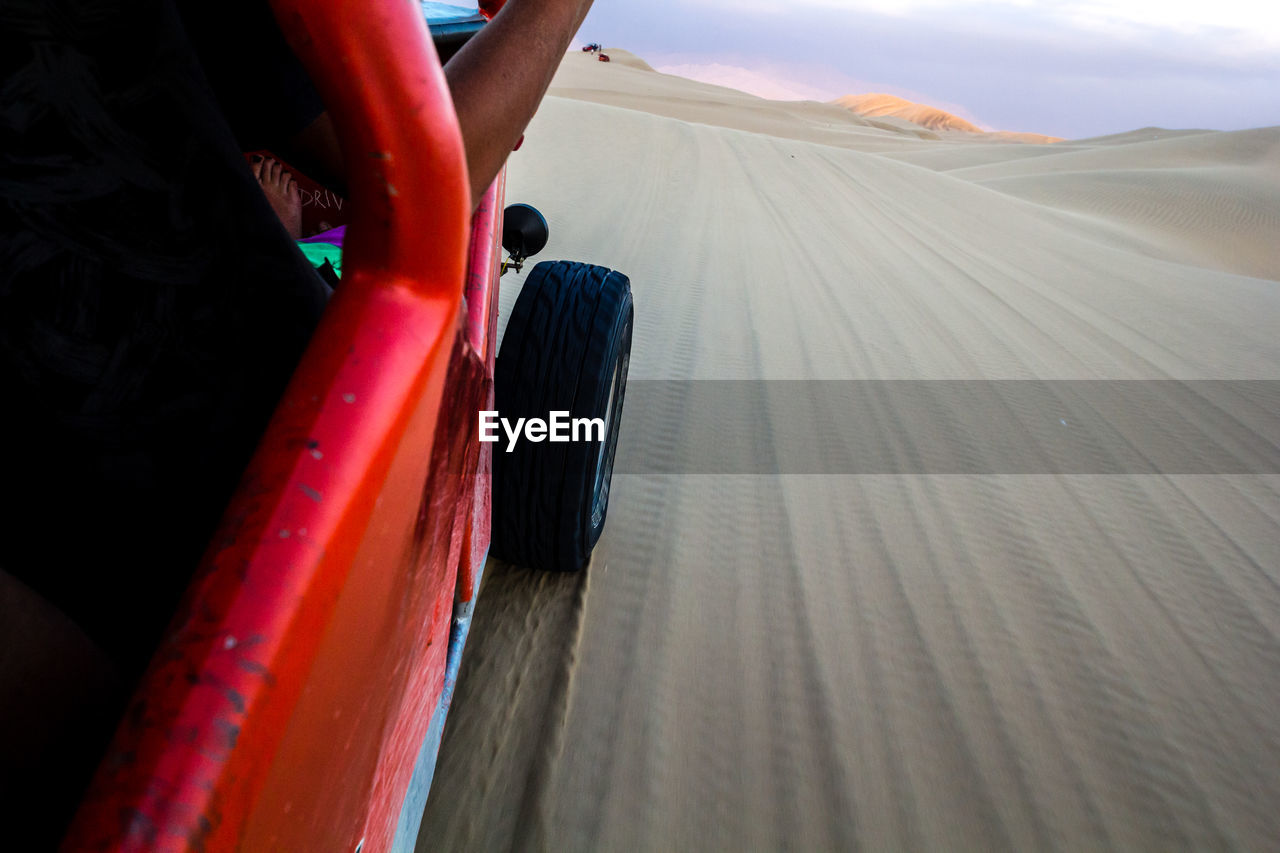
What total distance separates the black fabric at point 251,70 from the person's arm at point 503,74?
0.14 metres

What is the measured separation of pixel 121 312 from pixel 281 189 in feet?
6.03

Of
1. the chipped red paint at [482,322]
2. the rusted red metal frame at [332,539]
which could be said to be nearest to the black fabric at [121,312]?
the rusted red metal frame at [332,539]

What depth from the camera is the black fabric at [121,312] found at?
51 cm

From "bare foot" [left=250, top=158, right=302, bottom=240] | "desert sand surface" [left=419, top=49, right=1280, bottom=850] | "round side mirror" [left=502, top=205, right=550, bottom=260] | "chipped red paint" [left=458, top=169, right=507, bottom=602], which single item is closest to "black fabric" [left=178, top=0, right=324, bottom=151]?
"chipped red paint" [left=458, top=169, right=507, bottom=602]

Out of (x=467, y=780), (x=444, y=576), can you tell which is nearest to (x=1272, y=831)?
(x=467, y=780)

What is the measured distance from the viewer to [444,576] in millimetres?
827

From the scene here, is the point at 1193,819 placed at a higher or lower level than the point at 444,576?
lower

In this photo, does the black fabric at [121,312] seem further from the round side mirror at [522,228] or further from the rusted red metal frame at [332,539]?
the round side mirror at [522,228]

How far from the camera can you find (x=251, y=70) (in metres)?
0.73

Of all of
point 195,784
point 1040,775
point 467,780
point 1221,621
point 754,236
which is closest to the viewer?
point 195,784

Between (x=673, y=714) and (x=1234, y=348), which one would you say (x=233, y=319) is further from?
(x=1234, y=348)

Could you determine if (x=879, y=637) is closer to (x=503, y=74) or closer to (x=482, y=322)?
(x=482, y=322)

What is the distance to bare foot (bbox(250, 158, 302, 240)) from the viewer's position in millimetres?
2049

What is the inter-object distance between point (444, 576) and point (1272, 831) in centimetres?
185
